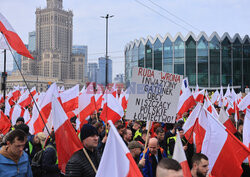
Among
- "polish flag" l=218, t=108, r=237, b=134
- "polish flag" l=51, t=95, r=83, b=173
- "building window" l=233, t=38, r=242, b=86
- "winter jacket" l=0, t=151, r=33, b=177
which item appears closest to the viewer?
"winter jacket" l=0, t=151, r=33, b=177

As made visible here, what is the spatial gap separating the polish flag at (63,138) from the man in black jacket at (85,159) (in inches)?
6.0

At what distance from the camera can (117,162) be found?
118 inches

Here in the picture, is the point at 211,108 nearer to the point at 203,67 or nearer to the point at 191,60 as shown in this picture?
the point at 203,67

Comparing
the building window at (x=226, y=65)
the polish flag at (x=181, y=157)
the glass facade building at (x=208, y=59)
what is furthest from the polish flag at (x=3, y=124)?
the building window at (x=226, y=65)

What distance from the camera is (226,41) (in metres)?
51.2

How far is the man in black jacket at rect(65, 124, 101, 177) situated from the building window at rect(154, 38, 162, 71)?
49489mm

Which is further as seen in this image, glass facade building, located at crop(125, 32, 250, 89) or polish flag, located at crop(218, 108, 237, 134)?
glass facade building, located at crop(125, 32, 250, 89)

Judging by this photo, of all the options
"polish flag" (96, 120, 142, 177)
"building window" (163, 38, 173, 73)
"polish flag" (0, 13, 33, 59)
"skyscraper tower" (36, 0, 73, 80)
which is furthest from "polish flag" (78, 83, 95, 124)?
"skyscraper tower" (36, 0, 73, 80)

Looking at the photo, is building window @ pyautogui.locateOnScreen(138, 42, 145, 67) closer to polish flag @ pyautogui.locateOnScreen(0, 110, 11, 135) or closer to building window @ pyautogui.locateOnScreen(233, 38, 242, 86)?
building window @ pyautogui.locateOnScreen(233, 38, 242, 86)

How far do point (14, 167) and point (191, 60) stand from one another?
49.0m

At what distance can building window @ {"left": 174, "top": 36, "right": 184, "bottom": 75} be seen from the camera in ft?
168

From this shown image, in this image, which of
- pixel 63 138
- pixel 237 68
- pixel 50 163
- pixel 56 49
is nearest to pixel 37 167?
pixel 50 163

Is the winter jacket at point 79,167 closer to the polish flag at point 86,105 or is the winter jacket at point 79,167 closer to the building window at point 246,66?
the polish flag at point 86,105

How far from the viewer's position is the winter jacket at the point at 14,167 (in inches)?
143
